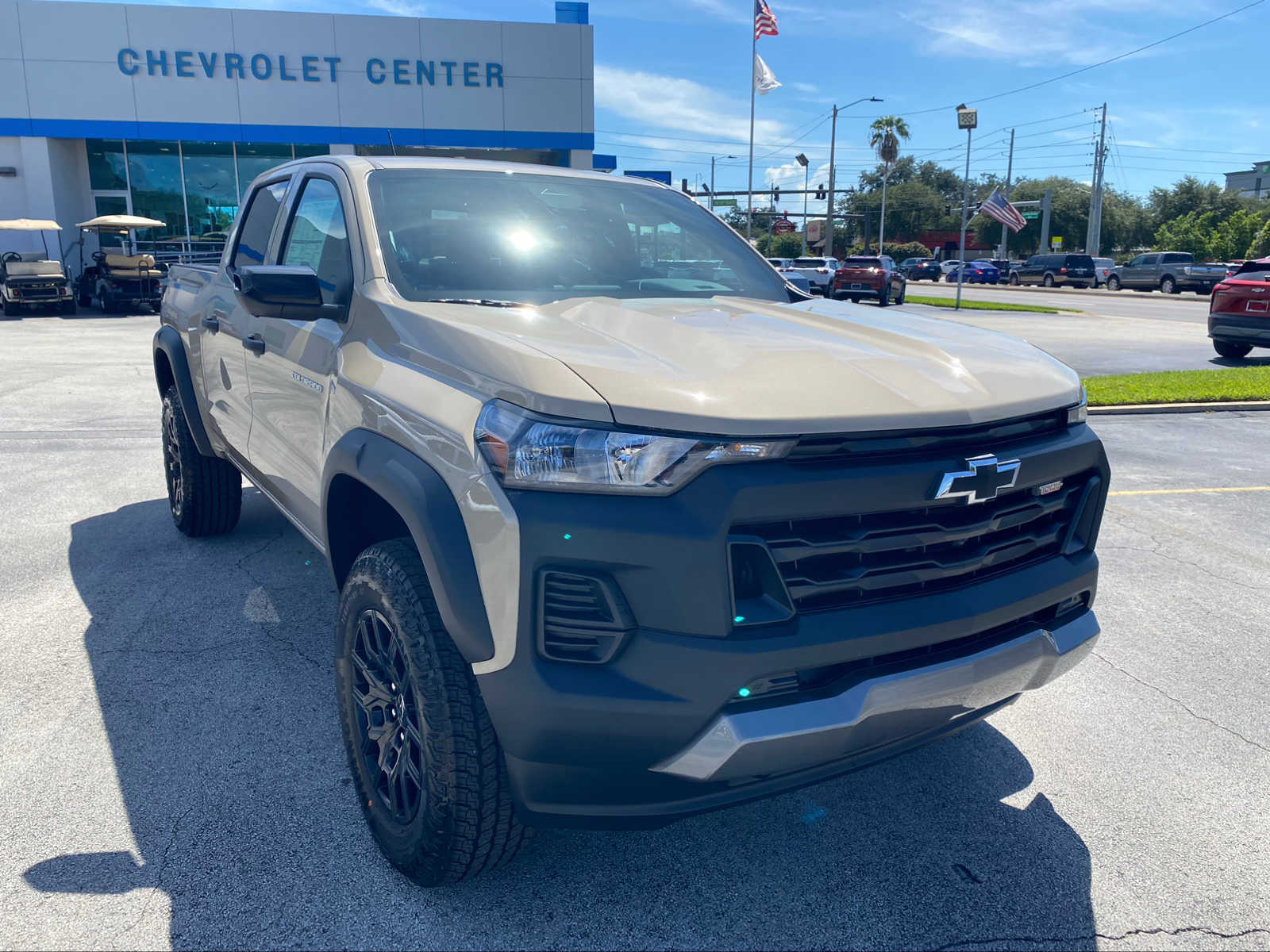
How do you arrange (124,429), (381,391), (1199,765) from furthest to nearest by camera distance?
(124,429) < (1199,765) < (381,391)

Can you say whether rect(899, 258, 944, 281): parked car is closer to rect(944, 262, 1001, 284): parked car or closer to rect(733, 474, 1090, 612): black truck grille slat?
rect(944, 262, 1001, 284): parked car

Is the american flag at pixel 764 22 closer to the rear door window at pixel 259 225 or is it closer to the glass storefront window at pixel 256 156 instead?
the glass storefront window at pixel 256 156

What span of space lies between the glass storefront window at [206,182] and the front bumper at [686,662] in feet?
102

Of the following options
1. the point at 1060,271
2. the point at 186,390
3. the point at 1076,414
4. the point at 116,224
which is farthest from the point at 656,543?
the point at 1060,271

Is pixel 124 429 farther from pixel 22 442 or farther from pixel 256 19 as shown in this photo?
pixel 256 19

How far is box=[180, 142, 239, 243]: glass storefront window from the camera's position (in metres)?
29.6

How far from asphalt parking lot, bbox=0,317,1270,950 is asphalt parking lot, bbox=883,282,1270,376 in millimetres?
5359

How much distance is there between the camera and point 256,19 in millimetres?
28344

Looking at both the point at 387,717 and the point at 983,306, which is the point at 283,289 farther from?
the point at 983,306

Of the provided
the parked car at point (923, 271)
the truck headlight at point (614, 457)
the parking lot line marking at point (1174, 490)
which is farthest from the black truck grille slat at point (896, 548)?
the parked car at point (923, 271)

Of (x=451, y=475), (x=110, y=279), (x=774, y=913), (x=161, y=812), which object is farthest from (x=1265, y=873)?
(x=110, y=279)

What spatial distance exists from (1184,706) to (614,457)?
2.72 meters

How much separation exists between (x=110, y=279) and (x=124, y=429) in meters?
18.3

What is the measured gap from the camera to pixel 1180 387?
10984 millimetres
